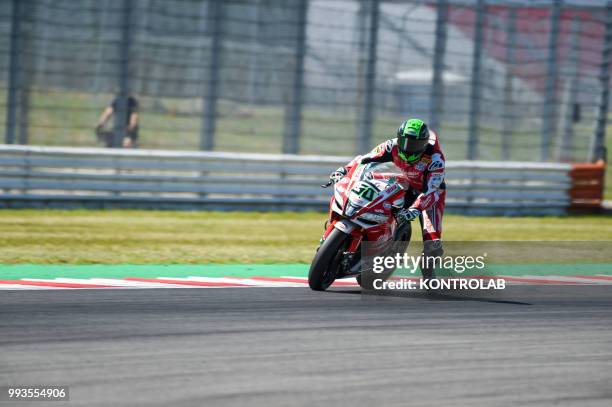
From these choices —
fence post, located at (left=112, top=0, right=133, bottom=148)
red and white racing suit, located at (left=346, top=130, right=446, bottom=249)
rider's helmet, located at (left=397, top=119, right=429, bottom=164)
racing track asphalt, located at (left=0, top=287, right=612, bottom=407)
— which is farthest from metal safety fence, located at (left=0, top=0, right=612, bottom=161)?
racing track asphalt, located at (left=0, top=287, right=612, bottom=407)

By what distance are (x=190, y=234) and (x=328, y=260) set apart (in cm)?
480

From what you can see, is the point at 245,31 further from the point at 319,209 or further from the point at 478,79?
the point at 478,79

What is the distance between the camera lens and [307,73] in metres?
15.2

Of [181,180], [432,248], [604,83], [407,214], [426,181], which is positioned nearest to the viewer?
[407,214]

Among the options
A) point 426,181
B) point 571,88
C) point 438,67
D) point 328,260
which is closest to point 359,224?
point 328,260

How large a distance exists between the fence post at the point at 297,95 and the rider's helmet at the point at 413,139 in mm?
7201

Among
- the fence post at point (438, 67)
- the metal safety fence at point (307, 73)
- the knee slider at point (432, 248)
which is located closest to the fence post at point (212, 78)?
the metal safety fence at point (307, 73)

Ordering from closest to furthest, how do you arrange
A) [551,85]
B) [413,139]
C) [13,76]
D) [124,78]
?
[413,139]
[13,76]
[124,78]
[551,85]

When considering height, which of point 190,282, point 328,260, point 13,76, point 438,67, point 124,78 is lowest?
point 190,282

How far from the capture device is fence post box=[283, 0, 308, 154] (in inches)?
597

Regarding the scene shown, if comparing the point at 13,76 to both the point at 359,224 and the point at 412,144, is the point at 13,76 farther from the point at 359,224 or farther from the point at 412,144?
the point at 359,224

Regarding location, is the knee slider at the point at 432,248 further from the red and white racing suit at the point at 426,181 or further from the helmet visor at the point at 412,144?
the helmet visor at the point at 412,144

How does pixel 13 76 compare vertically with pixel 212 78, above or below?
below

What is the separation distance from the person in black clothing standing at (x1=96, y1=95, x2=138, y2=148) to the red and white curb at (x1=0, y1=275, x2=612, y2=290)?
6.20 m
